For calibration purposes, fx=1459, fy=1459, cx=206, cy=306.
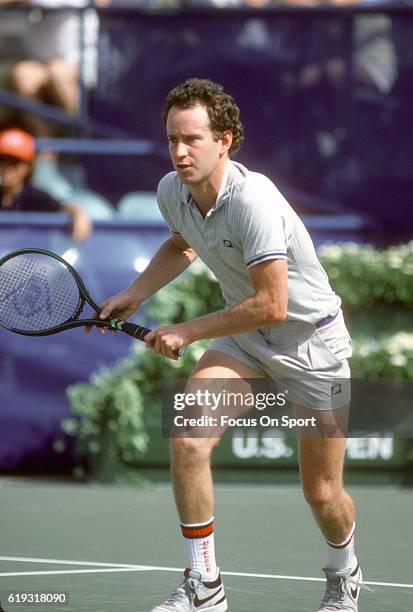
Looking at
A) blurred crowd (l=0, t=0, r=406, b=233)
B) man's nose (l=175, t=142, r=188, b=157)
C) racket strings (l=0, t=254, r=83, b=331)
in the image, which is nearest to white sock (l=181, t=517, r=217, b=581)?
racket strings (l=0, t=254, r=83, b=331)

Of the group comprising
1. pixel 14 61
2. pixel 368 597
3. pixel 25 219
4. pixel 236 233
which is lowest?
pixel 368 597

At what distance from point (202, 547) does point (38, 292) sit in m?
0.99

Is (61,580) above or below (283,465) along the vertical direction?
below

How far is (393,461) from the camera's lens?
26.4ft

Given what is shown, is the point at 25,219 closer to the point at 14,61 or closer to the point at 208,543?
the point at 14,61

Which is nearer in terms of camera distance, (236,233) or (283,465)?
(236,233)

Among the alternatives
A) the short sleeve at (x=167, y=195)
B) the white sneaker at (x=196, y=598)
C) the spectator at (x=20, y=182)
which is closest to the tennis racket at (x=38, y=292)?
the short sleeve at (x=167, y=195)

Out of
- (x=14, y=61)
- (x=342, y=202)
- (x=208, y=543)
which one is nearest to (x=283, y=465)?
(x=342, y=202)

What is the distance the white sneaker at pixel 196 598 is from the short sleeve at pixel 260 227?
0.97 m

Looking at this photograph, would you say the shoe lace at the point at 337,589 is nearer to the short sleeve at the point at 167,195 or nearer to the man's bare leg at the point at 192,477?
the man's bare leg at the point at 192,477

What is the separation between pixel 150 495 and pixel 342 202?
2186 millimetres

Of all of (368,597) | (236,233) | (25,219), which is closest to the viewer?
(236,233)

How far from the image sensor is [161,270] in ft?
15.5

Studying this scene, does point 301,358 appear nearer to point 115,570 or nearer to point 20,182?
point 115,570
